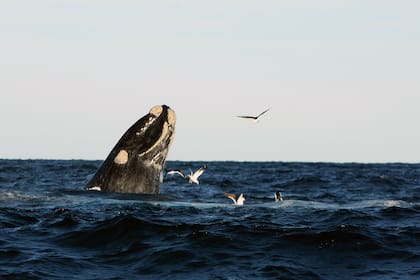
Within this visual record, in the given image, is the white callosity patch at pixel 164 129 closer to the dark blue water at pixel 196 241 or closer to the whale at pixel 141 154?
the whale at pixel 141 154

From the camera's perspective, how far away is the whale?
16031 mm

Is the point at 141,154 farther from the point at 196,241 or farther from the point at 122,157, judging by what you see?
the point at 196,241

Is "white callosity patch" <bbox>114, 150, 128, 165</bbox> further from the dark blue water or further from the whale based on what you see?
the dark blue water

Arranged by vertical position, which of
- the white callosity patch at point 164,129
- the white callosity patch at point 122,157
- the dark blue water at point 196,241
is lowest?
the dark blue water at point 196,241

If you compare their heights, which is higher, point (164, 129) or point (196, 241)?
point (164, 129)

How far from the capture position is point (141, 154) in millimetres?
16016

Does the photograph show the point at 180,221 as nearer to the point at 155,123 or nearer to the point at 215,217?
the point at 215,217

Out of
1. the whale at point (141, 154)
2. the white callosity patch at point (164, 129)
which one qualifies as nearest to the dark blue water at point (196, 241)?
the whale at point (141, 154)

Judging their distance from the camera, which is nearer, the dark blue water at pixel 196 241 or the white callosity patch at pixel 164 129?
the dark blue water at pixel 196 241

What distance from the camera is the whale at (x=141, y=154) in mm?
16031

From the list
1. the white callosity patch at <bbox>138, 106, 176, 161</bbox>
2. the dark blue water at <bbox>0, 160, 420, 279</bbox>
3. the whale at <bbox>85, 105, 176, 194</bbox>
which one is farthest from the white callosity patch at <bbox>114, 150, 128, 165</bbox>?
the dark blue water at <bbox>0, 160, 420, 279</bbox>

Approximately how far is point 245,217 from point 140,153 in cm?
334

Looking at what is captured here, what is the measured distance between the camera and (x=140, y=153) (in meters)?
16.0

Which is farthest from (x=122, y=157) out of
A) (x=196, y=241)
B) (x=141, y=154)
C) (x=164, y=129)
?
(x=196, y=241)
